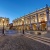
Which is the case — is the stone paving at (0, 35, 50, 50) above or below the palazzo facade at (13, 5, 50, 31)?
below

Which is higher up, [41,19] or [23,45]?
[41,19]

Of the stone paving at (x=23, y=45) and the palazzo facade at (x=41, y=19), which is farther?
the palazzo facade at (x=41, y=19)

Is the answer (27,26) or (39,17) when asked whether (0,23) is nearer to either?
(27,26)

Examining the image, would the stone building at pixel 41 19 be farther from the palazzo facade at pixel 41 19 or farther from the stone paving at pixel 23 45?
the stone paving at pixel 23 45

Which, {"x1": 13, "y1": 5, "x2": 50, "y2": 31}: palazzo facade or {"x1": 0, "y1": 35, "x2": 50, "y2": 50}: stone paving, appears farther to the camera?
{"x1": 13, "y1": 5, "x2": 50, "y2": 31}: palazzo facade

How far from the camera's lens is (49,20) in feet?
126

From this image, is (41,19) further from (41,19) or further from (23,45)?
(23,45)

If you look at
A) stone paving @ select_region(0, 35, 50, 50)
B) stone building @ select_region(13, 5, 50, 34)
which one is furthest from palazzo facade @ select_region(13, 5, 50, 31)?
stone paving @ select_region(0, 35, 50, 50)

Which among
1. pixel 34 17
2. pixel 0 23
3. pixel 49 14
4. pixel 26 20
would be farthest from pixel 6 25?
pixel 49 14

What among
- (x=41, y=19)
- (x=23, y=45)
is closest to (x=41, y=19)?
(x=41, y=19)

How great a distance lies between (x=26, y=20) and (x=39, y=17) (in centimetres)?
1432

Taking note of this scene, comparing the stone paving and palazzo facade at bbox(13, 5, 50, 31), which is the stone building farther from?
the stone paving

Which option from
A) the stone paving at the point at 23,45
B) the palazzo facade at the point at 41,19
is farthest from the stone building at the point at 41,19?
the stone paving at the point at 23,45

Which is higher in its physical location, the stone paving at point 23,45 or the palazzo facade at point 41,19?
the palazzo facade at point 41,19
